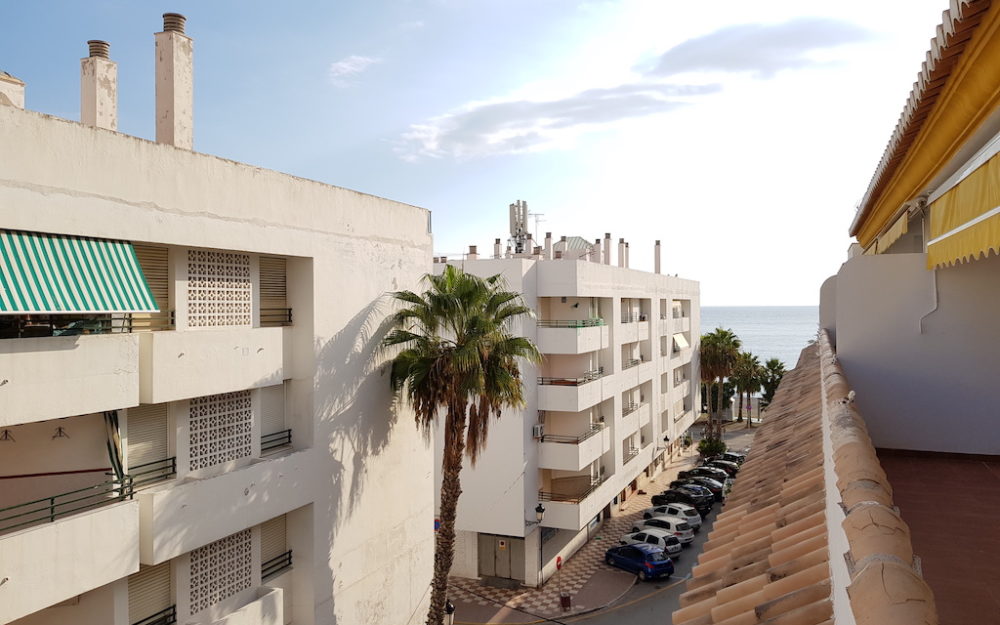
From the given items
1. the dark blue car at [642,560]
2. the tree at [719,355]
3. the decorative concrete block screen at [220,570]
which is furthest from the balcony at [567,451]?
the tree at [719,355]

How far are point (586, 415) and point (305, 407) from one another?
1688 cm

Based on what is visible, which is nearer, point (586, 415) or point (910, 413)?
point (910, 413)

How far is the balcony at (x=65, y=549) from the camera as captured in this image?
30.2 ft

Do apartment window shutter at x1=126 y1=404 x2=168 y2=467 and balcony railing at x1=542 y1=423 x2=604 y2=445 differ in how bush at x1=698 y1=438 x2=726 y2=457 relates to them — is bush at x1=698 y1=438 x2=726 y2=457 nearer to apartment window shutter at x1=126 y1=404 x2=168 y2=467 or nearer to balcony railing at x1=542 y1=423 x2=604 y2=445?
balcony railing at x1=542 y1=423 x2=604 y2=445

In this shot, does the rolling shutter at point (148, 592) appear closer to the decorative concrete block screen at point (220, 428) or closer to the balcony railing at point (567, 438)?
the decorative concrete block screen at point (220, 428)

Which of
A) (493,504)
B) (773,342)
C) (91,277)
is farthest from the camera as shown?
(773,342)

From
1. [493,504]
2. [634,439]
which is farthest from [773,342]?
[493,504]

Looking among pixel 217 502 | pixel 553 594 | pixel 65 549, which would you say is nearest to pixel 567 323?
pixel 553 594

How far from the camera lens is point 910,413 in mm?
6715

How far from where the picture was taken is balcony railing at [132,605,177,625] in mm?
11645

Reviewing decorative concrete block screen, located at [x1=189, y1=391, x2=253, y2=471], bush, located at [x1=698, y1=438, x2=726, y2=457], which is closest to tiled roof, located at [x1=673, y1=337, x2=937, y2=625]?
decorative concrete block screen, located at [x1=189, y1=391, x2=253, y2=471]

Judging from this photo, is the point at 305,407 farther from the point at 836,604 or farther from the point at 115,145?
the point at 836,604

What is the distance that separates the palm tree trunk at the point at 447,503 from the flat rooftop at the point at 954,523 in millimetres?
11221

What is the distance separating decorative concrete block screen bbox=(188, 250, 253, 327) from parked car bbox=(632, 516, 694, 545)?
2287cm
